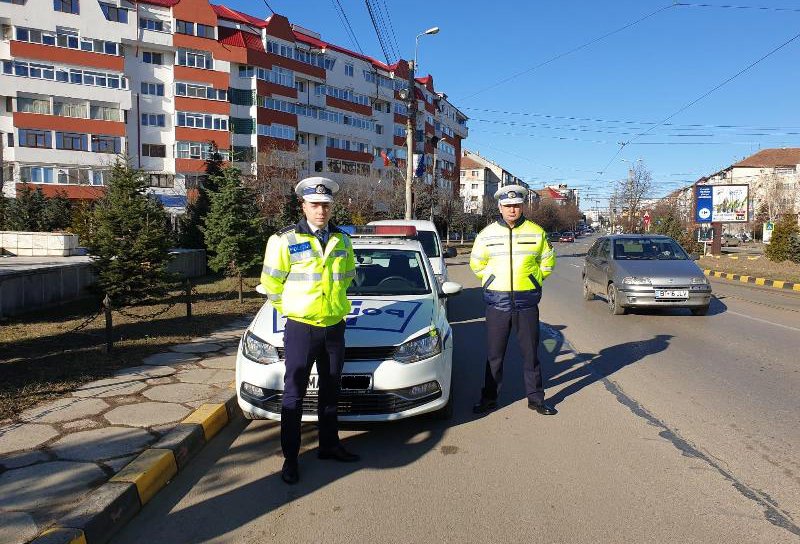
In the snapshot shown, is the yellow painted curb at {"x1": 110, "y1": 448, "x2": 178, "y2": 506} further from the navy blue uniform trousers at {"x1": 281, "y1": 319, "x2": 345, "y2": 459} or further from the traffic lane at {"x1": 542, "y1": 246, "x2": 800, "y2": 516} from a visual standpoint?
the traffic lane at {"x1": 542, "y1": 246, "x2": 800, "y2": 516}

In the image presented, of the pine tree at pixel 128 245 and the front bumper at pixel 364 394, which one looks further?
the pine tree at pixel 128 245

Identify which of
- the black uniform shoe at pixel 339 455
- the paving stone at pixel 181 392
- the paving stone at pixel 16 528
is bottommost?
the black uniform shoe at pixel 339 455

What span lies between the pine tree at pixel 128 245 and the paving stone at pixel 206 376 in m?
4.19

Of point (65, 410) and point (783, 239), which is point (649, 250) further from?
point (783, 239)

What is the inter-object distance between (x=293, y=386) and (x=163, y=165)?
46.7 meters

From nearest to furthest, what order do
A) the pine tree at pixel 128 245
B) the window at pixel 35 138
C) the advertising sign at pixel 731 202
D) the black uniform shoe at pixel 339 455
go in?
the black uniform shoe at pixel 339 455 < the pine tree at pixel 128 245 < the advertising sign at pixel 731 202 < the window at pixel 35 138

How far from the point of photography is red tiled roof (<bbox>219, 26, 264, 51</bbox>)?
48.3m

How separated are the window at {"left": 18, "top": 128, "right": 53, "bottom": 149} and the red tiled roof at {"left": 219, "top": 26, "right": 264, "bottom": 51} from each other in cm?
1550

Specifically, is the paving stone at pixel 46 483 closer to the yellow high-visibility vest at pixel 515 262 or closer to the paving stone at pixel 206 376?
the paving stone at pixel 206 376

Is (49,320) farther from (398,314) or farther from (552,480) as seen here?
(552,480)

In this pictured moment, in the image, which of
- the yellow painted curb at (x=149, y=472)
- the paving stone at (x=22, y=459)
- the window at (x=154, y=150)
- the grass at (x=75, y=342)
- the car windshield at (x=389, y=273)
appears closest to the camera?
the yellow painted curb at (x=149, y=472)

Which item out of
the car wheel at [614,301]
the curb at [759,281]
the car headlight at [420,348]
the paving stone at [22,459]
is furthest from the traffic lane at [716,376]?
the curb at [759,281]

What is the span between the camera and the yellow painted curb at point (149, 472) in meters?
3.62

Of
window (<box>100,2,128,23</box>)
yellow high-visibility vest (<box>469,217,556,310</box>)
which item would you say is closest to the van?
yellow high-visibility vest (<box>469,217,556,310</box>)
